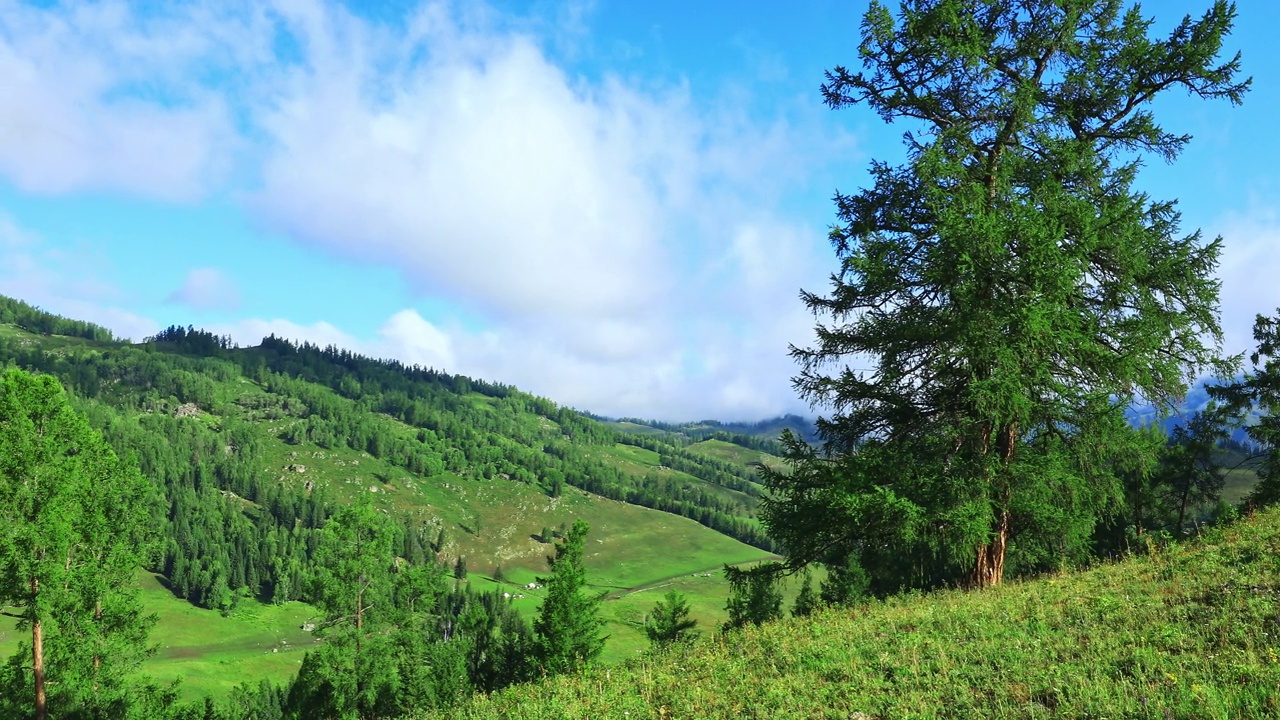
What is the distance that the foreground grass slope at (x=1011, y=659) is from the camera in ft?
23.2

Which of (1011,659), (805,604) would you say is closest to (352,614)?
(805,604)

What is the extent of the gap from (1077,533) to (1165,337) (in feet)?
15.9

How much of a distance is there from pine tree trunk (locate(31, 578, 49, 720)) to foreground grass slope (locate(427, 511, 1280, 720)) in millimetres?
23510

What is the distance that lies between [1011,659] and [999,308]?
7092 mm

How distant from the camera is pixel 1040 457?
1389 centimetres

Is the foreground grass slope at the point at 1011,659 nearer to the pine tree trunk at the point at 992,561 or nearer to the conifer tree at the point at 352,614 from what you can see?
the pine tree trunk at the point at 992,561

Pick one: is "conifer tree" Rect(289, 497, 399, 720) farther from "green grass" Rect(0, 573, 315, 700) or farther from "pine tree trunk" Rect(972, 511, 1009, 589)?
"green grass" Rect(0, 573, 315, 700)

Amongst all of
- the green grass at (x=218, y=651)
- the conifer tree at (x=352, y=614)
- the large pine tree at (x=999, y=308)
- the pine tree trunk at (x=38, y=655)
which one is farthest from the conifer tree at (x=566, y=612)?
the green grass at (x=218, y=651)

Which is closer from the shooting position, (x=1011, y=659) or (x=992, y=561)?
(x=1011, y=659)

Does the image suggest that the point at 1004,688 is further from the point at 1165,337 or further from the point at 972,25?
the point at 972,25

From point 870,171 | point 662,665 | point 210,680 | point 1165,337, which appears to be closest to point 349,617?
point 662,665

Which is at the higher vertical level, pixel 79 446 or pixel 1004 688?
pixel 79 446

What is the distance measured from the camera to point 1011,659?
8.57 m

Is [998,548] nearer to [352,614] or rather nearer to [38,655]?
[38,655]
